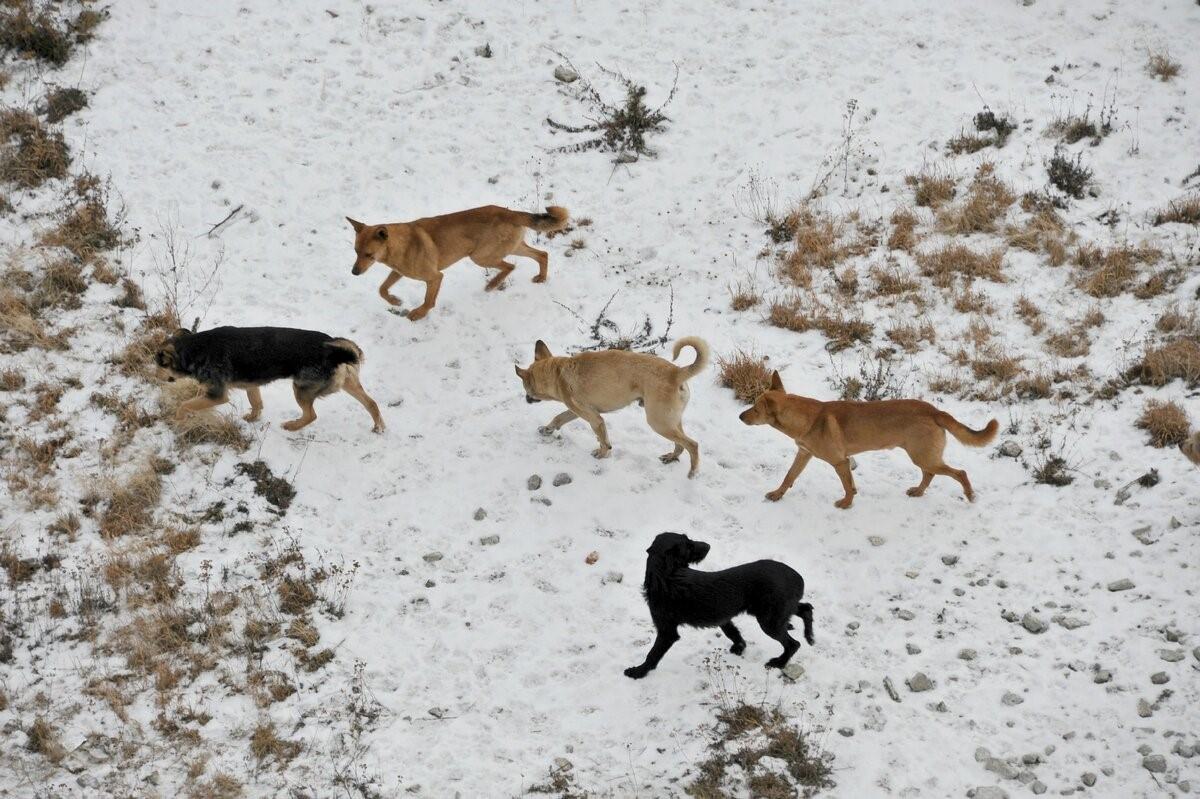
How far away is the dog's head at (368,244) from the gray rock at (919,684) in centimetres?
717

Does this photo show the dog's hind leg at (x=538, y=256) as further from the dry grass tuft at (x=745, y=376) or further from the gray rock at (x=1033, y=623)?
the gray rock at (x=1033, y=623)

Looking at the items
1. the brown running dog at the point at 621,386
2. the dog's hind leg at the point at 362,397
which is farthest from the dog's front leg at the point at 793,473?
the dog's hind leg at the point at 362,397

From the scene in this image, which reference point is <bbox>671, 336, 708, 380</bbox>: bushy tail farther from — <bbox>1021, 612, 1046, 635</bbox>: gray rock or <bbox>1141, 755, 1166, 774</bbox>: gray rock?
<bbox>1141, 755, 1166, 774</bbox>: gray rock

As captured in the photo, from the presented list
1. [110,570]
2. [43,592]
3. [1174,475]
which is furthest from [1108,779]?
[43,592]

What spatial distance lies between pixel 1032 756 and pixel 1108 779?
1.46 ft

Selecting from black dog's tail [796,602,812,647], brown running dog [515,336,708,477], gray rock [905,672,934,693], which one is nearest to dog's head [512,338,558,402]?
brown running dog [515,336,708,477]

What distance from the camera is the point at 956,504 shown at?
8.10 metres

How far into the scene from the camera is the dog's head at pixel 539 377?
889cm

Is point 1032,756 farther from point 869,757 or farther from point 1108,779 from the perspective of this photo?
point 869,757

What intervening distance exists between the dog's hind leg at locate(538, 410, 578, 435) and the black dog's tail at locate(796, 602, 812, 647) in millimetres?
3203

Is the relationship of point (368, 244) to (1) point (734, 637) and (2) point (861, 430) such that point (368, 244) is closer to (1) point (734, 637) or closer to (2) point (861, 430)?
(2) point (861, 430)

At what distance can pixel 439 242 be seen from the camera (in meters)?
10.4

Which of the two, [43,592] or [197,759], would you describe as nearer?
[197,759]

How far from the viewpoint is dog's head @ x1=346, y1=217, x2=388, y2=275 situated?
32.9 feet
